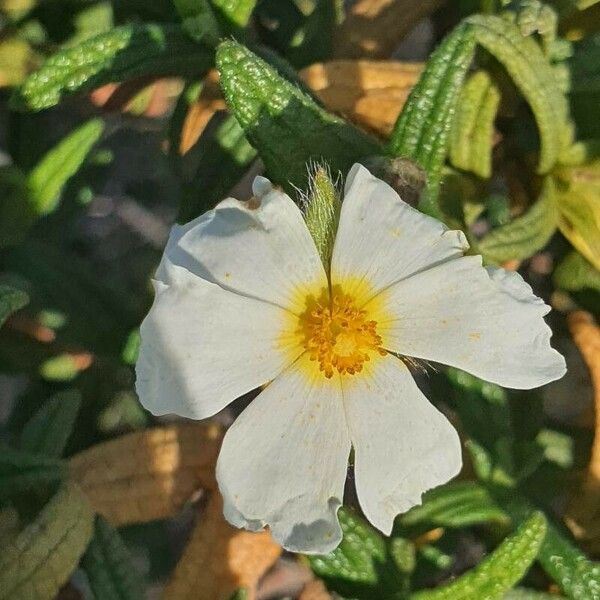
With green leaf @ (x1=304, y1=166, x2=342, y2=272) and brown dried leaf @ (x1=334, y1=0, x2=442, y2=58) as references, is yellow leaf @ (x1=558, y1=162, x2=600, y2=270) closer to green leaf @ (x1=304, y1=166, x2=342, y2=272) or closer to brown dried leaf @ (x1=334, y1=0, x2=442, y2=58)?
brown dried leaf @ (x1=334, y1=0, x2=442, y2=58)

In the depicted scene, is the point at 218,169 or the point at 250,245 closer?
the point at 250,245

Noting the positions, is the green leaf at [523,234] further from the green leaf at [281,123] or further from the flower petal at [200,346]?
the flower petal at [200,346]

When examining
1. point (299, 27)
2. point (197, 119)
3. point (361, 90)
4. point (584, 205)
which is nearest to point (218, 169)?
point (197, 119)

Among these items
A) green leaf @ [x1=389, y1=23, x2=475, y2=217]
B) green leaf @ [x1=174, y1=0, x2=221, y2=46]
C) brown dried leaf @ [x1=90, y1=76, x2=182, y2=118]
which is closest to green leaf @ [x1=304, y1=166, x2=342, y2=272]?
green leaf @ [x1=389, y1=23, x2=475, y2=217]

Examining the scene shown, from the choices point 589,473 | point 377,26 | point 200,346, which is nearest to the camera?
point 200,346

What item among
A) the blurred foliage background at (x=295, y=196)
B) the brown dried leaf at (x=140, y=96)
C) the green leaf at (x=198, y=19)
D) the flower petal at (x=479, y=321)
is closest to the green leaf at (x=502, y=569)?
the blurred foliage background at (x=295, y=196)

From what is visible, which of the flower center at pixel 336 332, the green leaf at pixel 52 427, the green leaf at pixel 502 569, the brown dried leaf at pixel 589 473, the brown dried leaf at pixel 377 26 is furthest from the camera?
the brown dried leaf at pixel 377 26

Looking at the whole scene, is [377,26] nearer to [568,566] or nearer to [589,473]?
[589,473]
